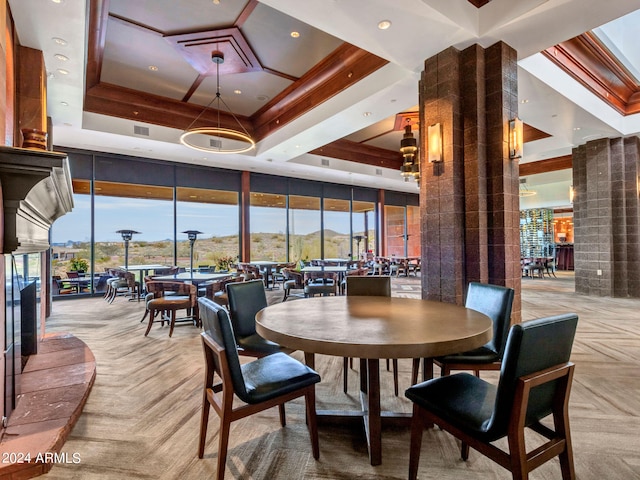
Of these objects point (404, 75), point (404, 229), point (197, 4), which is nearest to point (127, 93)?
point (197, 4)

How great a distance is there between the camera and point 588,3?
9.98 feet

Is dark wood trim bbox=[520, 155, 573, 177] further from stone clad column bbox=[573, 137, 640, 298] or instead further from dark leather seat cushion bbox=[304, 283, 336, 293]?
dark leather seat cushion bbox=[304, 283, 336, 293]

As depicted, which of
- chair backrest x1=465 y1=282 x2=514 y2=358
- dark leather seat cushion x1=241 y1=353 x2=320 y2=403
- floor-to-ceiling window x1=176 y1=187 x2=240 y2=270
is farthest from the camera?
floor-to-ceiling window x1=176 y1=187 x2=240 y2=270

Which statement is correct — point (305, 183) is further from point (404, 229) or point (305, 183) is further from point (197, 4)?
point (197, 4)

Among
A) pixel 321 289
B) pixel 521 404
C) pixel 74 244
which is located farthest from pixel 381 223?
pixel 521 404

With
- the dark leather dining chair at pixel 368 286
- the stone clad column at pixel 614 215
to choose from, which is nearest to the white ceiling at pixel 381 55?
the stone clad column at pixel 614 215

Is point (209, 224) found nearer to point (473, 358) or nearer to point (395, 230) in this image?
point (395, 230)

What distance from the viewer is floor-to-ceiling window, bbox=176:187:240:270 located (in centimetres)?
911

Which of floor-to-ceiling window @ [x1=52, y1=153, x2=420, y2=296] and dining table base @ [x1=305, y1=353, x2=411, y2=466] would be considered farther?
floor-to-ceiling window @ [x1=52, y1=153, x2=420, y2=296]

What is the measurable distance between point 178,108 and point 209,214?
333cm

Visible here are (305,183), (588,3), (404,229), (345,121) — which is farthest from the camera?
(404,229)

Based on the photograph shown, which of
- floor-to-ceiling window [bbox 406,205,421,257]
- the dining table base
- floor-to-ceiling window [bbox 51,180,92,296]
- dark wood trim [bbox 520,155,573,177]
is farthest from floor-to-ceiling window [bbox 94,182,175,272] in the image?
dark wood trim [bbox 520,155,573,177]

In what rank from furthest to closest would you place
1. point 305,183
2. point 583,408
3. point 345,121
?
point 305,183, point 345,121, point 583,408

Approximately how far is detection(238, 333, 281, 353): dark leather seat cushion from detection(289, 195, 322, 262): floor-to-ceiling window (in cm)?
836
